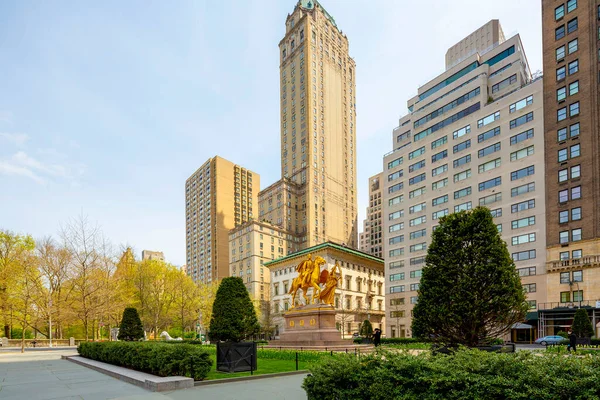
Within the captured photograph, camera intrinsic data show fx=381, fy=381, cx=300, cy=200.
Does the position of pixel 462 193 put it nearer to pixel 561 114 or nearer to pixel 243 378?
pixel 561 114

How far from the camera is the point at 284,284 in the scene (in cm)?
9156

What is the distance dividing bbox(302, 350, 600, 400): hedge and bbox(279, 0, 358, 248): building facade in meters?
104

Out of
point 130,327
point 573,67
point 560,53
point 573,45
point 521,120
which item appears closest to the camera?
point 130,327

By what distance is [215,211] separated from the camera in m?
148

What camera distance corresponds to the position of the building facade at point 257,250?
107875 millimetres

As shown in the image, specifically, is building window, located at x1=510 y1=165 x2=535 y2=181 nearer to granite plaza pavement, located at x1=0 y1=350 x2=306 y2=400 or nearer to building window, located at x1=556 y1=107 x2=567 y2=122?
building window, located at x1=556 y1=107 x2=567 y2=122

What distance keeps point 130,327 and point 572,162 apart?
58227mm

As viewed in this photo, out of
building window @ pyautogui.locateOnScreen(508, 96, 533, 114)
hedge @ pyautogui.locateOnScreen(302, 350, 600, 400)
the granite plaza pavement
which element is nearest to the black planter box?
the granite plaza pavement

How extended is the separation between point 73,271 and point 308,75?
8929cm

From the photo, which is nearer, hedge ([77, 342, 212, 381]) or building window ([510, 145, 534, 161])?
hedge ([77, 342, 212, 381])

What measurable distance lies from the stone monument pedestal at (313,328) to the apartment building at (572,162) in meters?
35.2

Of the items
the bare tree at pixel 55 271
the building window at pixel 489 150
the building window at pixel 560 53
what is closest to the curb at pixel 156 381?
the bare tree at pixel 55 271

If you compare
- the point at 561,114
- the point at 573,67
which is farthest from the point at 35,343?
the point at 573,67

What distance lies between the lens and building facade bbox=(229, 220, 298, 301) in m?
108
